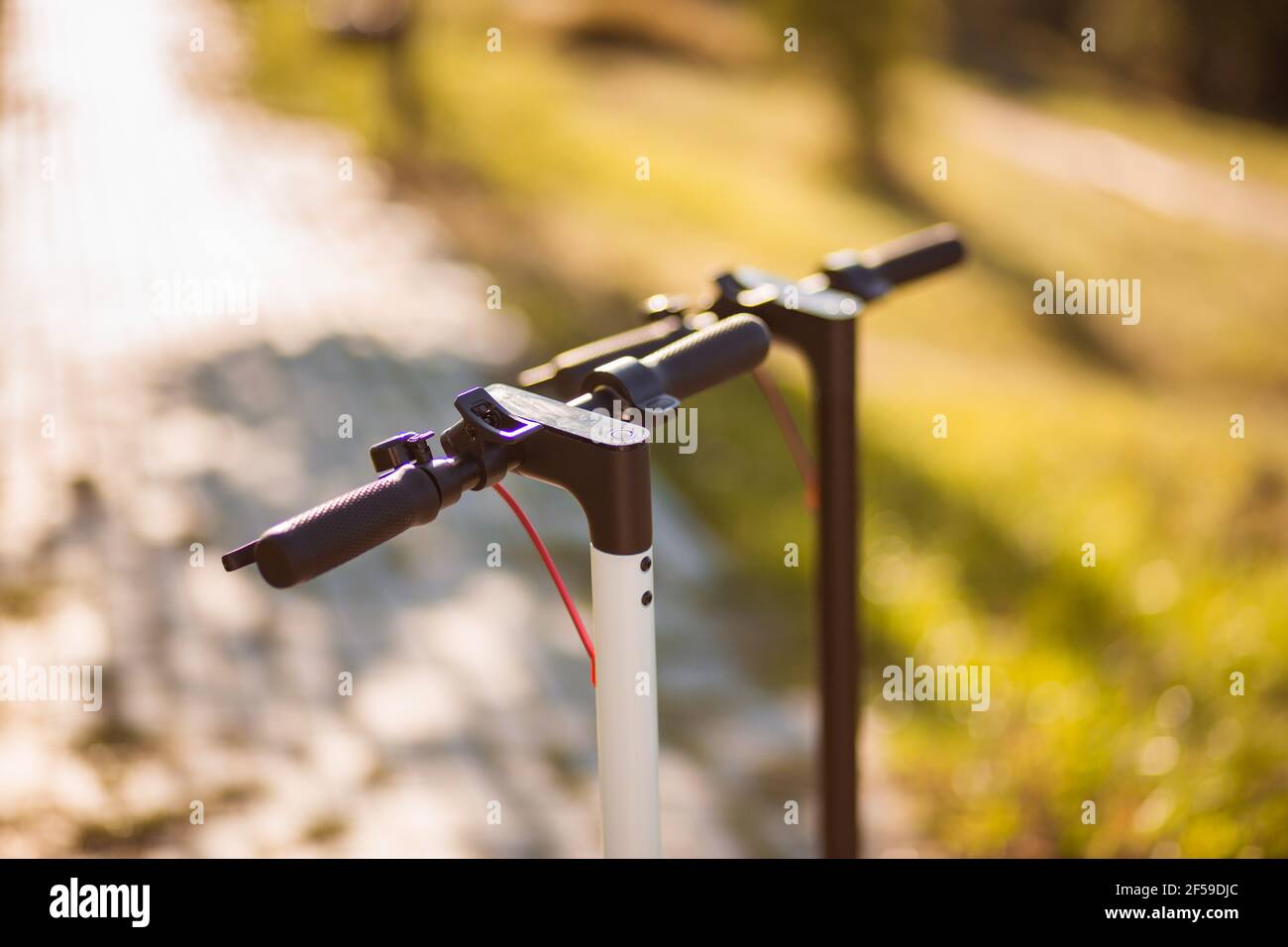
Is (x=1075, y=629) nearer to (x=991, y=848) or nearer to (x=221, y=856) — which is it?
(x=991, y=848)

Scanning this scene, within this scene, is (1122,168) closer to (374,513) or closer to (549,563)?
(549,563)

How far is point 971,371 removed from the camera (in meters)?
6.98

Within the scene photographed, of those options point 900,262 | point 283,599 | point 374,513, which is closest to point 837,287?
point 900,262

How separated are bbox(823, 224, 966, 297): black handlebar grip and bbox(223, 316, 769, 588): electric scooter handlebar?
25.8 inches

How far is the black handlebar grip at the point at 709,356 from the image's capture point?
5.90ft

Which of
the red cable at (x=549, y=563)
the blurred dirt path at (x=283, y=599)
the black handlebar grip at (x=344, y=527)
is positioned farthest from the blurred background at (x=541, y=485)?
the black handlebar grip at (x=344, y=527)

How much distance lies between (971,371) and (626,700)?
5612 millimetres

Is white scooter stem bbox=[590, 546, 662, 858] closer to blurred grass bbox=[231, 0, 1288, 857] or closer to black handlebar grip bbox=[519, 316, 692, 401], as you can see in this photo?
black handlebar grip bbox=[519, 316, 692, 401]

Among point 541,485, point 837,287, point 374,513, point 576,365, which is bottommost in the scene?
point 541,485

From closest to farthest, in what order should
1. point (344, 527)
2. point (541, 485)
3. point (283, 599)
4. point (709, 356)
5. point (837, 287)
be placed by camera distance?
point (344, 527) < point (709, 356) < point (837, 287) < point (283, 599) < point (541, 485)

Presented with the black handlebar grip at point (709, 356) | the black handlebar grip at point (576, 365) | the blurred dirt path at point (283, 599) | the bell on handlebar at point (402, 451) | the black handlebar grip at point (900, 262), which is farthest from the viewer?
the blurred dirt path at point (283, 599)

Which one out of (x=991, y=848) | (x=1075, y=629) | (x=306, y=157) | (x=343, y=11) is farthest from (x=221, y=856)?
(x=343, y=11)

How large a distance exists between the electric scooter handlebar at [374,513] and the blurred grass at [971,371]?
193 cm

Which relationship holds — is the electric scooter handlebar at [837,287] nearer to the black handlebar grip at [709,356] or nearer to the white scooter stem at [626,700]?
the black handlebar grip at [709,356]
